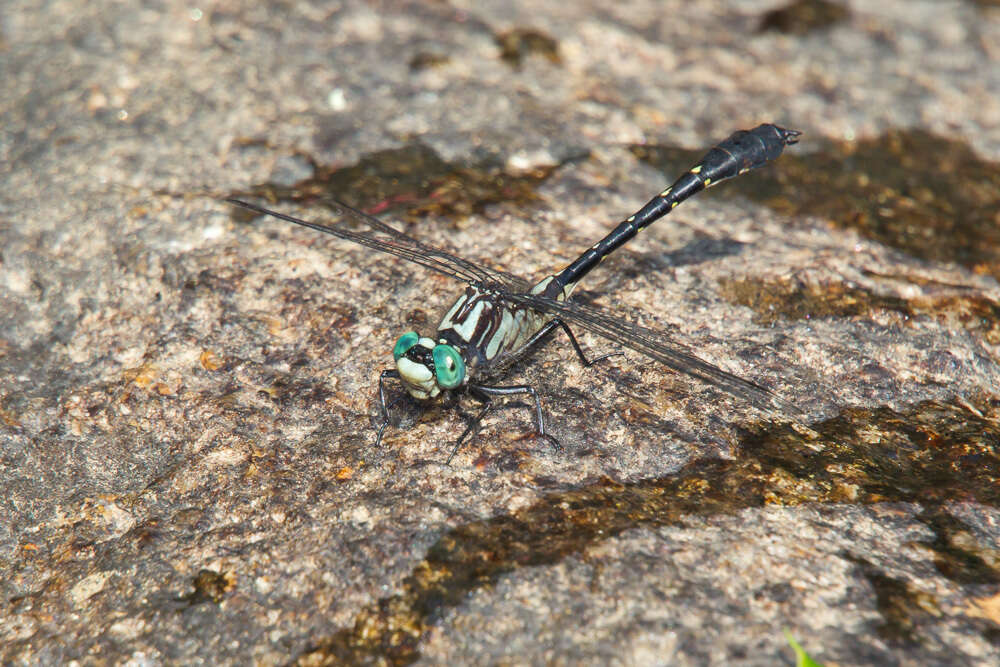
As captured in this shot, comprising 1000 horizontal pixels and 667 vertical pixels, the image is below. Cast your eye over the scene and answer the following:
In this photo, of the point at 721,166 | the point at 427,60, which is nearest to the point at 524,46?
the point at 427,60

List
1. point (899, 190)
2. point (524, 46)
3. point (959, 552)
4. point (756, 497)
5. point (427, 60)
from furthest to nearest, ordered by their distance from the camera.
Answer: point (524, 46), point (427, 60), point (899, 190), point (756, 497), point (959, 552)

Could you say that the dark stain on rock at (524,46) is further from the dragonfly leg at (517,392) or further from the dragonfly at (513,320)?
the dragonfly leg at (517,392)

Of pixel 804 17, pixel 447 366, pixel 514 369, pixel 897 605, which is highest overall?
pixel 804 17

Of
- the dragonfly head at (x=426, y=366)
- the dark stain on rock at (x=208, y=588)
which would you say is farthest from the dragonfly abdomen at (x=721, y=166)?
the dark stain on rock at (x=208, y=588)

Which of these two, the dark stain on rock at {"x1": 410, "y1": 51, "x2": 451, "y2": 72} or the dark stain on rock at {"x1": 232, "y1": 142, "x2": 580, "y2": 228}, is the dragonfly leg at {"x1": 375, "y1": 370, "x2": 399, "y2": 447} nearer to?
the dark stain on rock at {"x1": 232, "y1": 142, "x2": 580, "y2": 228}

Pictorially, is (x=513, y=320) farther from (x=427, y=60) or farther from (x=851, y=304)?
(x=427, y=60)

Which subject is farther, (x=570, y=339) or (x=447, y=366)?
(x=570, y=339)

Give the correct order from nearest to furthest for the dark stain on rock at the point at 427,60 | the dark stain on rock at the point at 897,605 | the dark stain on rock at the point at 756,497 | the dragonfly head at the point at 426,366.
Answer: the dark stain on rock at the point at 897,605 < the dark stain on rock at the point at 756,497 < the dragonfly head at the point at 426,366 < the dark stain on rock at the point at 427,60

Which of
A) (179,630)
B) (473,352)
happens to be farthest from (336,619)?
(473,352)
